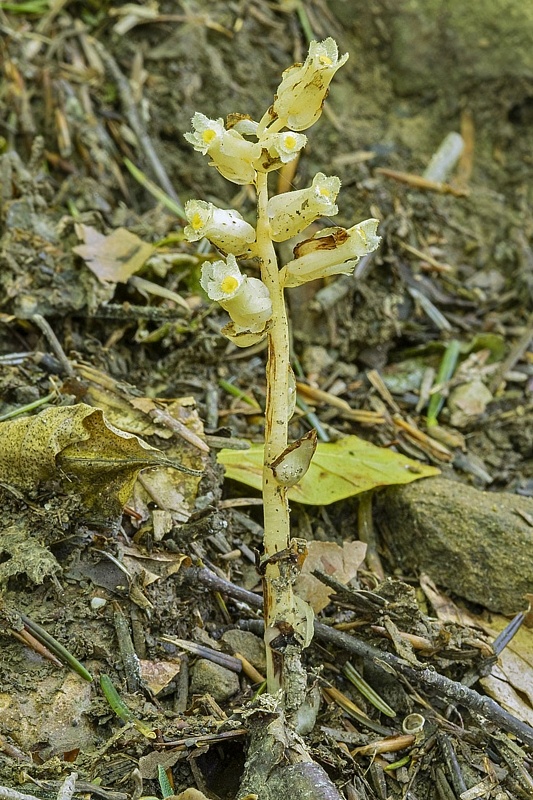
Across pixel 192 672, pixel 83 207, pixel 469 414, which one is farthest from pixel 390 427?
pixel 83 207

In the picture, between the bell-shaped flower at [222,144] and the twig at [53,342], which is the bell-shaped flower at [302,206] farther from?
the twig at [53,342]

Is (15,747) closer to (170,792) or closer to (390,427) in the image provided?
(170,792)

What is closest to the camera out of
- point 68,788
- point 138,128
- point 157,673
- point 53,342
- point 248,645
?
point 68,788

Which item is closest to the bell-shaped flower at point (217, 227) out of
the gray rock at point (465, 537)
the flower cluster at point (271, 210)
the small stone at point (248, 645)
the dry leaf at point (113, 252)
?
the flower cluster at point (271, 210)

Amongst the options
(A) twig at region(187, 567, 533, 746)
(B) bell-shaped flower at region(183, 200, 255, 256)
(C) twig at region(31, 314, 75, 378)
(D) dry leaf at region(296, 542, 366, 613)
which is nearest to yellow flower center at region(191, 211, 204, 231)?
(B) bell-shaped flower at region(183, 200, 255, 256)

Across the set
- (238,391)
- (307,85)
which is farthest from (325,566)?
(307,85)

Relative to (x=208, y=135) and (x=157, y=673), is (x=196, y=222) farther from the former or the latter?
(x=157, y=673)
